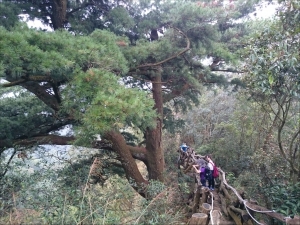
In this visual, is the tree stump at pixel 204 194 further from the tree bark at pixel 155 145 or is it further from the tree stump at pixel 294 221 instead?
the tree bark at pixel 155 145

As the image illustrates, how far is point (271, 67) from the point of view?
3760mm

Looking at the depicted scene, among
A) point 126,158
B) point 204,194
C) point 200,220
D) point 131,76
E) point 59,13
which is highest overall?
point 59,13

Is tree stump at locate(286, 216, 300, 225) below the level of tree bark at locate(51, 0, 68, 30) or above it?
below

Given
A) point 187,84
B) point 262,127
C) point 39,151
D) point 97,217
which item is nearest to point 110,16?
point 187,84

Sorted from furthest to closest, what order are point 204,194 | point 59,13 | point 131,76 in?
point 131,76, point 59,13, point 204,194

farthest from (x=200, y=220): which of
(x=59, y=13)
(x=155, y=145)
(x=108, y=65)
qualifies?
(x=59, y=13)

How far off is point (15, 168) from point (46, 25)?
3.20 m

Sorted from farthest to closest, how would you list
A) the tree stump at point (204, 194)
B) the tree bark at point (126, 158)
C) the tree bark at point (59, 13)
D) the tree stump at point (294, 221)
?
the tree bark at point (126, 158)
the tree bark at point (59, 13)
the tree stump at point (204, 194)
the tree stump at point (294, 221)

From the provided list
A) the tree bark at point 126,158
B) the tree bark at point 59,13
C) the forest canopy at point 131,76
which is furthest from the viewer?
the tree bark at point 126,158

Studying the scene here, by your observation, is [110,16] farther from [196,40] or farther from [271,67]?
[271,67]

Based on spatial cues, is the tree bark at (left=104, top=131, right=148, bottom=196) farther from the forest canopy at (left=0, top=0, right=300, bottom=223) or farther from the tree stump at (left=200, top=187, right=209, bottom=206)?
the tree stump at (left=200, top=187, right=209, bottom=206)

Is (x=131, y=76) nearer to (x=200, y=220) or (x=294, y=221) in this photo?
(x=200, y=220)

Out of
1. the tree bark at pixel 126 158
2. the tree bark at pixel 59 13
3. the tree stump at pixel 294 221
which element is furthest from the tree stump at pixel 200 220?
the tree bark at pixel 59 13

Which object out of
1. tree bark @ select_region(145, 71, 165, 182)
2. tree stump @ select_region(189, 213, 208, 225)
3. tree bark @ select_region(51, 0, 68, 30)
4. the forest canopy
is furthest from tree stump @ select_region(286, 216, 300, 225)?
tree bark @ select_region(51, 0, 68, 30)
